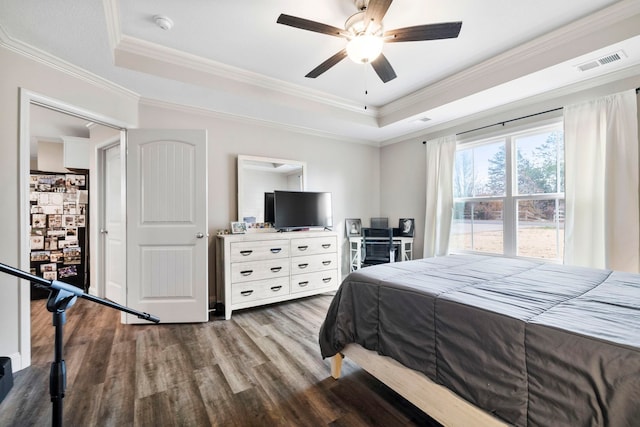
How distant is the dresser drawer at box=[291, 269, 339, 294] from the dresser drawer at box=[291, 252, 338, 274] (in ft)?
0.19

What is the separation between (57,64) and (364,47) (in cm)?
252

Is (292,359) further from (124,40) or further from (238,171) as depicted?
(124,40)

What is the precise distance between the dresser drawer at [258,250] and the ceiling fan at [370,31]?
7.12ft

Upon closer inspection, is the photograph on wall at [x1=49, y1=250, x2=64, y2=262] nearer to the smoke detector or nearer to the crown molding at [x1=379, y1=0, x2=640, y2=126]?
the smoke detector

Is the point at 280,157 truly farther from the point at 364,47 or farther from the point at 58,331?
the point at 58,331

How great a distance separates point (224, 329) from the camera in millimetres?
2807

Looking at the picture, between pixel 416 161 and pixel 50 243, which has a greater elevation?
pixel 416 161

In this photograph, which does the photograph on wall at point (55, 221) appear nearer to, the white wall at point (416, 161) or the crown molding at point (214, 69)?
the crown molding at point (214, 69)

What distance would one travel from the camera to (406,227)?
444 cm

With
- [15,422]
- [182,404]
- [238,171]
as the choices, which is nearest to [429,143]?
[238,171]

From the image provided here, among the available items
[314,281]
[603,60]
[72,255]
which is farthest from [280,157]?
[603,60]

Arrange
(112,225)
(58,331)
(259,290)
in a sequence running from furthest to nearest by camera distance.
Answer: (112,225)
(259,290)
(58,331)

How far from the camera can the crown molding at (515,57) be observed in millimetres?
2086

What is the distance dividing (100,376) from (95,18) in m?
2.46
